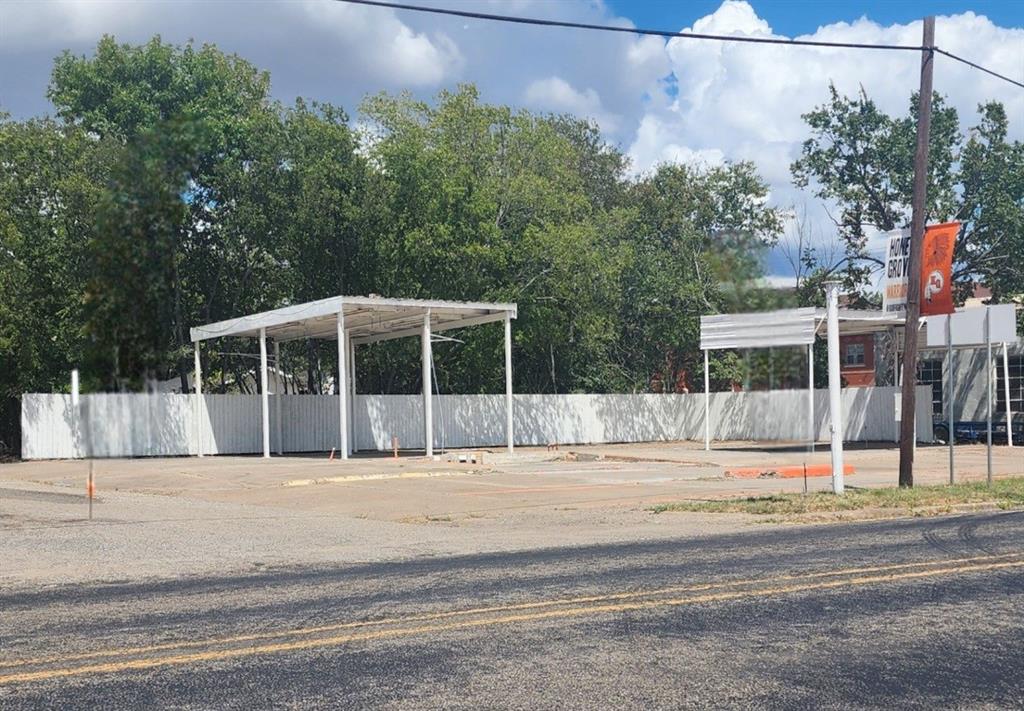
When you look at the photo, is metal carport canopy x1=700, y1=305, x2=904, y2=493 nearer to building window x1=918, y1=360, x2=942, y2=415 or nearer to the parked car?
the parked car

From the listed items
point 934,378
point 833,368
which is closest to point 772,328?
point 833,368

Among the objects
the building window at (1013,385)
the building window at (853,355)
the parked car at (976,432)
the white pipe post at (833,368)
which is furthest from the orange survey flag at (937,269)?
the building window at (853,355)

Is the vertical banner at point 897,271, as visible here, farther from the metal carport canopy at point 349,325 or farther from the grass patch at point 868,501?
the metal carport canopy at point 349,325

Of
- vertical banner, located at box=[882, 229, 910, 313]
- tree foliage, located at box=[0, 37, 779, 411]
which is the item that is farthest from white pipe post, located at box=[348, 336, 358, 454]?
vertical banner, located at box=[882, 229, 910, 313]

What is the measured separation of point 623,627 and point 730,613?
0.99 meters

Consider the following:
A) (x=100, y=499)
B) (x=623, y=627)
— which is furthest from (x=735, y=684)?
(x=100, y=499)

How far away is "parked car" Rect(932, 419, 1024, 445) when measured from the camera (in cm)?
4075

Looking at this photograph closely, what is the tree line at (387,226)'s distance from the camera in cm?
1245

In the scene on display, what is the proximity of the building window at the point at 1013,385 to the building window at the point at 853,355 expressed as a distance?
41.8ft

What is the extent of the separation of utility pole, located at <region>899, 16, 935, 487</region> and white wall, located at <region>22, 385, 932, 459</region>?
2.12 m

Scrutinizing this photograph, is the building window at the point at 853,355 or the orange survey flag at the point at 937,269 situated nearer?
the orange survey flag at the point at 937,269

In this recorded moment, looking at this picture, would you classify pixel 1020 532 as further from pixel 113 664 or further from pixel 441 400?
pixel 441 400

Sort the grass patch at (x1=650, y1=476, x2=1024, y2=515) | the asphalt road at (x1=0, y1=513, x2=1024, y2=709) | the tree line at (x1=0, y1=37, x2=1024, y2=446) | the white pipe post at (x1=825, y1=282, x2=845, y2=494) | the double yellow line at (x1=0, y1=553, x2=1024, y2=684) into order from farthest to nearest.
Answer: the white pipe post at (x1=825, y1=282, x2=845, y2=494)
the grass patch at (x1=650, y1=476, x2=1024, y2=515)
the tree line at (x1=0, y1=37, x2=1024, y2=446)
the double yellow line at (x1=0, y1=553, x2=1024, y2=684)
the asphalt road at (x1=0, y1=513, x2=1024, y2=709)

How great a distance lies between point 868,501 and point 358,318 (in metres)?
20.1
